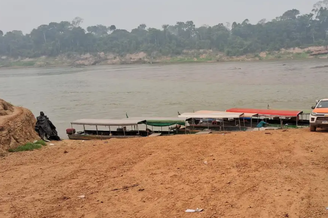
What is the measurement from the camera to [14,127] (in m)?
13.6

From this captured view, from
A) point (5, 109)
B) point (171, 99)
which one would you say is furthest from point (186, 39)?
point (5, 109)

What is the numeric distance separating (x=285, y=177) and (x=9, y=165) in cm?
813

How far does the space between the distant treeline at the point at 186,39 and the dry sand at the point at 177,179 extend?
95207 mm

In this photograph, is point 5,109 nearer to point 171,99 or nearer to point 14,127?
point 14,127

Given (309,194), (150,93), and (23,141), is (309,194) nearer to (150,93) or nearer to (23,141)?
(23,141)

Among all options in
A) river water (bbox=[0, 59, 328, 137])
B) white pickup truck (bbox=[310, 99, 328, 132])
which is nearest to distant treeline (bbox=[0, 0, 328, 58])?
river water (bbox=[0, 59, 328, 137])

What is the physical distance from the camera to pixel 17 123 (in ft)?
45.9

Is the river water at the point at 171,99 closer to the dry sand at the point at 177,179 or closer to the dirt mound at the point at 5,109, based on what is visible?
the dirt mound at the point at 5,109

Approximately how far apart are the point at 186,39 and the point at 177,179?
124 metres

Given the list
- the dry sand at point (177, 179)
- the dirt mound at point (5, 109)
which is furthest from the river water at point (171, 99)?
the dry sand at point (177, 179)

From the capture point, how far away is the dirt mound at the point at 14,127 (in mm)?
12859

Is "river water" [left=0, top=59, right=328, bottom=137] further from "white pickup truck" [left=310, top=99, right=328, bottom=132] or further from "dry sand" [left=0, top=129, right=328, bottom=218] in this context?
"white pickup truck" [left=310, top=99, right=328, bottom=132]

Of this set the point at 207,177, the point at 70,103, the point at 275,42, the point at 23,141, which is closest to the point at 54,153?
the point at 23,141

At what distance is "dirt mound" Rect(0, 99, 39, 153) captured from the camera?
506 inches
